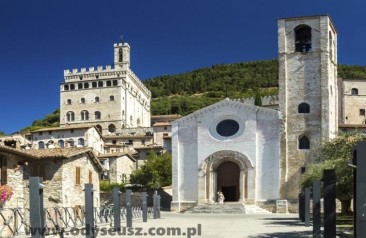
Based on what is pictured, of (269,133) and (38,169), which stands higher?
(269,133)

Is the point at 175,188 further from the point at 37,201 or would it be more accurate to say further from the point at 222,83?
the point at 222,83

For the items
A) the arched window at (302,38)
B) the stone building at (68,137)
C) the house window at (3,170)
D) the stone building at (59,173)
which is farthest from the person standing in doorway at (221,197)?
the stone building at (68,137)

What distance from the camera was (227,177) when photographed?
51188 mm

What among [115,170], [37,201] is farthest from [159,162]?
[37,201]

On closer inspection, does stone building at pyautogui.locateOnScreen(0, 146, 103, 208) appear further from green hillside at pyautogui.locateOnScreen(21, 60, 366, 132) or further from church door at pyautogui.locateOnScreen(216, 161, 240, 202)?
green hillside at pyautogui.locateOnScreen(21, 60, 366, 132)

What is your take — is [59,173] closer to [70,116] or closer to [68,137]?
[68,137]

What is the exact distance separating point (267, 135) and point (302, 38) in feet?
35.1

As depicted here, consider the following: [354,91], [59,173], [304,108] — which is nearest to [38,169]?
[59,173]

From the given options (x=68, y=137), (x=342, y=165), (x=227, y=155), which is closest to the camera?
(x=342, y=165)

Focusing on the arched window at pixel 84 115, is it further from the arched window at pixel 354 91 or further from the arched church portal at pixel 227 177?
the arched church portal at pixel 227 177

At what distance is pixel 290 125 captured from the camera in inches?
2019

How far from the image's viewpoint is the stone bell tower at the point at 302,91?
50219 millimetres


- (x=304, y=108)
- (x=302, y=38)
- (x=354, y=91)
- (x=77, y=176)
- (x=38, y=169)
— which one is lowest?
(x=77, y=176)

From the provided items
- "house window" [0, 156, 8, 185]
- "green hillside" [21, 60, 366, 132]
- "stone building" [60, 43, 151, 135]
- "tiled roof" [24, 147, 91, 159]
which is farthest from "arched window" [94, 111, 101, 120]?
"house window" [0, 156, 8, 185]
